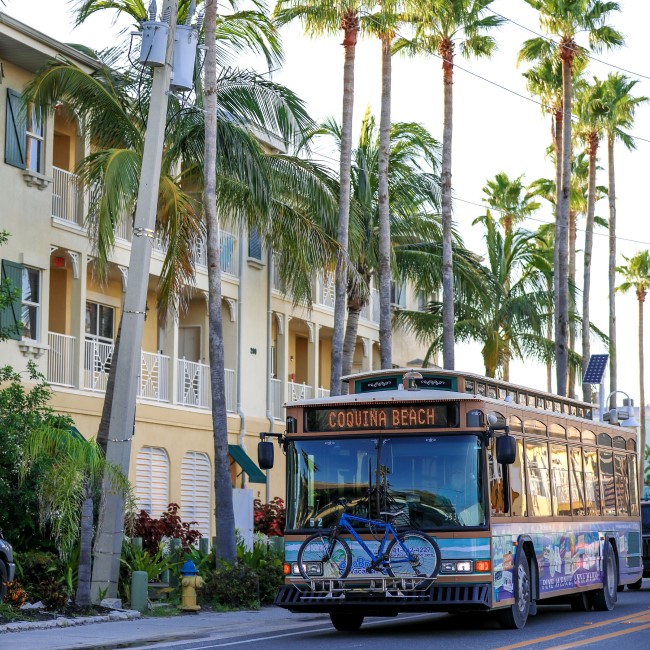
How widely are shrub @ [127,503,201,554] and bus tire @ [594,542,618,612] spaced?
8.18m

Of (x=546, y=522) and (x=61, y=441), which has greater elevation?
(x=61, y=441)

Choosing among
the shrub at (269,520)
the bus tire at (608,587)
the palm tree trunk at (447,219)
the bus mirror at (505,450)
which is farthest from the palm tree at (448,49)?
the bus mirror at (505,450)

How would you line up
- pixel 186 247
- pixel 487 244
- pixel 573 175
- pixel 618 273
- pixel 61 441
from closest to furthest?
pixel 61 441 < pixel 186 247 < pixel 487 244 < pixel 573 175 < pixel 618 273

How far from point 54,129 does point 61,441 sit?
13099 millimetres

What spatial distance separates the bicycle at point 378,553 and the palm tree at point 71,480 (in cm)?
337

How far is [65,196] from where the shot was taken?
2780cm

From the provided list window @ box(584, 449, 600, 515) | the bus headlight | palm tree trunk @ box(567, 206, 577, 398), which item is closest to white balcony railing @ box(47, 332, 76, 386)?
window @ box(584, 449, 600, 515)

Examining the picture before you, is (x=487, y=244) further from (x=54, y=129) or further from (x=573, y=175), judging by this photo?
(x=54, y=129)

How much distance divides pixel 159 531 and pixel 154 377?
6.45 m

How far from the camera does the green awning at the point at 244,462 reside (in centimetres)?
3403

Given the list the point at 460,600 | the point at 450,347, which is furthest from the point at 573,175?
the point at 460,600

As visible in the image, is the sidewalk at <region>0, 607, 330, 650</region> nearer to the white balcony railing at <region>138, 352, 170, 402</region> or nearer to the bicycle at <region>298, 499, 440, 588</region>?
the bicycle at <region>298, 499, 440, 588</region>

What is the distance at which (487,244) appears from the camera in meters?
44.5

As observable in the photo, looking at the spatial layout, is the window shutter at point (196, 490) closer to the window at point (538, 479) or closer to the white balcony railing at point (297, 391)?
the white balcony railing at point (297, 391)
